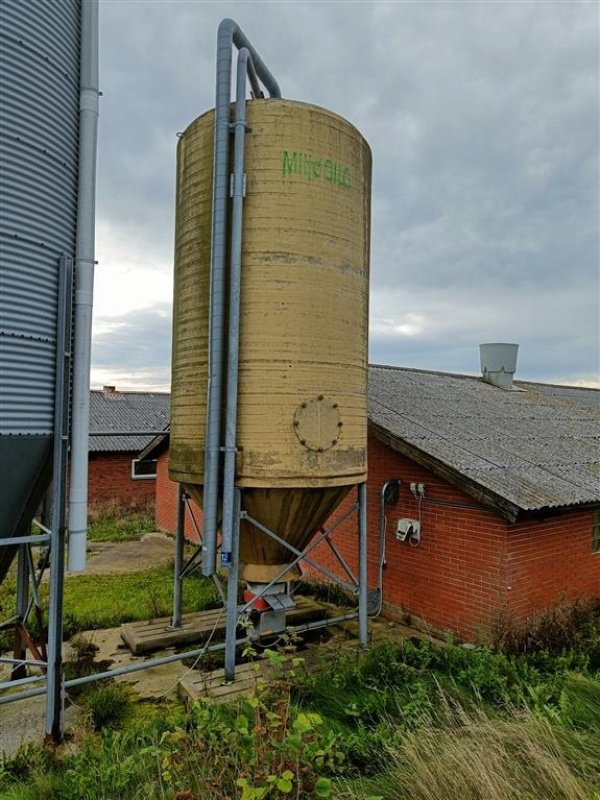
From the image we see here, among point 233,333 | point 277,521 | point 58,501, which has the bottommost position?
point 277,521

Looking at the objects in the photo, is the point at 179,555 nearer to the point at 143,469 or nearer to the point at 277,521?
the point at 277,521

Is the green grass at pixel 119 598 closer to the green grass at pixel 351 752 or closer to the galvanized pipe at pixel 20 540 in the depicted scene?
the green grass at pixel 351 752

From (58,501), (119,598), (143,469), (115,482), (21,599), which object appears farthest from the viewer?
(143,469)

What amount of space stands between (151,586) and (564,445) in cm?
917

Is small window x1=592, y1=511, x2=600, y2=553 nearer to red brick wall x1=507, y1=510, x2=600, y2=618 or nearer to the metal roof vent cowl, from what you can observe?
red brick wall x1=507, y1=510, x2=600, y2=618

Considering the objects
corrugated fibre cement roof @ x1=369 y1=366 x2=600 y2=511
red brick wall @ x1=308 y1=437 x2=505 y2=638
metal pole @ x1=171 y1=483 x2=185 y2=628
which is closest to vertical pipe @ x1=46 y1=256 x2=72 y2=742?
metal pole @ x1=171 y1=483 x2=185 y2=628

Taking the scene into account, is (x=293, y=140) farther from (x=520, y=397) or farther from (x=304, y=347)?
(x=520, y=397)

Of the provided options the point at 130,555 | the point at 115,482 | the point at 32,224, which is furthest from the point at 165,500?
the point at 32,224

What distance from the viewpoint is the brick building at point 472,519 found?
26.4 feet

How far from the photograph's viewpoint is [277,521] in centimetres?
684

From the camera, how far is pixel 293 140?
6.64 m

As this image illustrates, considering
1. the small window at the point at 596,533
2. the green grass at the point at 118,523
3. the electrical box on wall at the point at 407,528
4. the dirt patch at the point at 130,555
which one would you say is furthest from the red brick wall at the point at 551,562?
the green grass at the point at 118,523

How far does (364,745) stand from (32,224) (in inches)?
214

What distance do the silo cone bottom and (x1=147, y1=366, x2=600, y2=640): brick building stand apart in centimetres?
231
